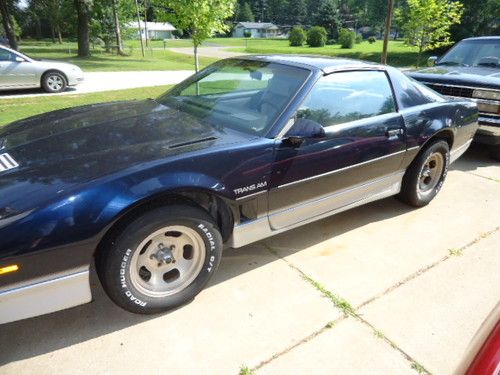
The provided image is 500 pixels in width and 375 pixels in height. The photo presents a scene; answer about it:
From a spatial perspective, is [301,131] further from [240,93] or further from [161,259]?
[161,259]

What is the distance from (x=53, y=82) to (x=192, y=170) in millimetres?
9820

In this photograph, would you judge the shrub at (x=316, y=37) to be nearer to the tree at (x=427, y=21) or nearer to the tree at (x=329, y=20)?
the tree at (x=329, y=20)

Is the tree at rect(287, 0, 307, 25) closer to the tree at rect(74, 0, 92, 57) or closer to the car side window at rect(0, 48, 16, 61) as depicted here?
the tree at rect(74, 0, 92, 57)

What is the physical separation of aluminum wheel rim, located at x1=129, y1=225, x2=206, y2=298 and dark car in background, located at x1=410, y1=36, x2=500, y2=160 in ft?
15.1

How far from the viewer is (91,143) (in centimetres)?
249

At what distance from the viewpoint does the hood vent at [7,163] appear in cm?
222

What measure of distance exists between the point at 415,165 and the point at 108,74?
13728 millimetres

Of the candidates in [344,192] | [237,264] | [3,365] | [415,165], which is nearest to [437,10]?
[415,165]

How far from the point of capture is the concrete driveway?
84.4 inches

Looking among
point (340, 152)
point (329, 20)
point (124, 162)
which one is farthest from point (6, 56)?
point (329, 20)

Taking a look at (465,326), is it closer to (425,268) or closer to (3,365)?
(425,268)

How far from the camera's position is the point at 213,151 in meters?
2.38

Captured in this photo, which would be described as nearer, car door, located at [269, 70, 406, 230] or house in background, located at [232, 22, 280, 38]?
car door, located at [269, 70, 406, 230]

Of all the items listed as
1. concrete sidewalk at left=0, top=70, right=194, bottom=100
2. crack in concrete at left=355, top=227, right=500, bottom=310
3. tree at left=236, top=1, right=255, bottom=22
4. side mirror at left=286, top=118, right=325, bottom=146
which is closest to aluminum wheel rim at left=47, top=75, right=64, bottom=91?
concrete sidewalk at left=0, top=70, right=194, bottom=100
